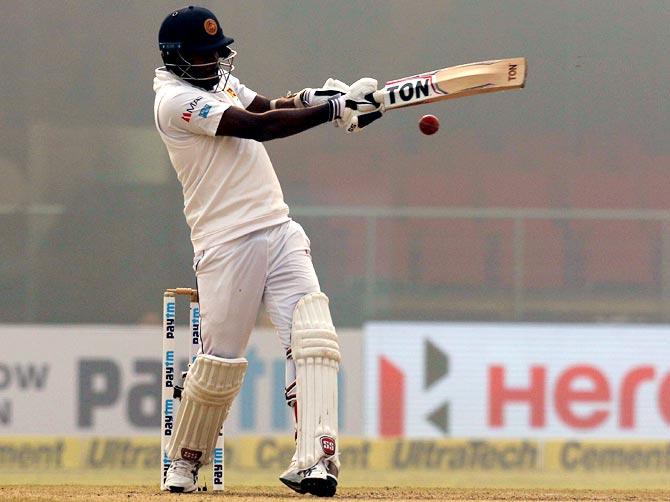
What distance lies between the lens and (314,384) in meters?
4.20

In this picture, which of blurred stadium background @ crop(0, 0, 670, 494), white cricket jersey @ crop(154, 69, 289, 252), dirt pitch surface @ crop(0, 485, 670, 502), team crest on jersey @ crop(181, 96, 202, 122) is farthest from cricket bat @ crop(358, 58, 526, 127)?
blurred stadium background @ crop(0, 0, 670, 494)

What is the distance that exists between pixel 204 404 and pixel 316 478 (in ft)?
1.56

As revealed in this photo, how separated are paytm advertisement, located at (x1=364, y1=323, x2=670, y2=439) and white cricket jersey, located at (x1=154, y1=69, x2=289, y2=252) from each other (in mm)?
3427

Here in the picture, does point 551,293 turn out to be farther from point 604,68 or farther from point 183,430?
point 183,430

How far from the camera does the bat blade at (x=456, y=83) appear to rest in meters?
4.35

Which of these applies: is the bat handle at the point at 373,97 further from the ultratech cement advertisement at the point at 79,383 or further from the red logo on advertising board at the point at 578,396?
the red logo on advertising board at the point at 578,396

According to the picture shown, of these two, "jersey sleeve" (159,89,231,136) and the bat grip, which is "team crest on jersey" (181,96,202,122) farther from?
the bat grip

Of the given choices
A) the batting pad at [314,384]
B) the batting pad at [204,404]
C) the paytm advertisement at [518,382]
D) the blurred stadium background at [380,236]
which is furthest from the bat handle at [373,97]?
the paytm advertisement at [518,382]

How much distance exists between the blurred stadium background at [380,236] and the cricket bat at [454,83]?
3.30 metres

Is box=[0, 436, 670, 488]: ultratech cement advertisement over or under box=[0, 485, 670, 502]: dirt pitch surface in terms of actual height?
under

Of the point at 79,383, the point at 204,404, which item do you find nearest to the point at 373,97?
the point at 204,404

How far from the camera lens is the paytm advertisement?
7777 millimetres

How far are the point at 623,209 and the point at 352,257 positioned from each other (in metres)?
1.44

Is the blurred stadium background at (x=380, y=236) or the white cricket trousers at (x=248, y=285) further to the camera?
the blurred stadium background at (x=380, y=236)
